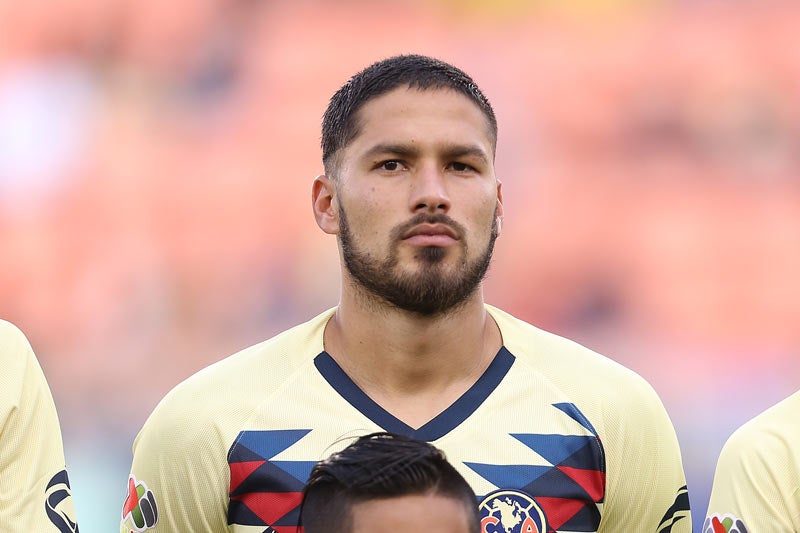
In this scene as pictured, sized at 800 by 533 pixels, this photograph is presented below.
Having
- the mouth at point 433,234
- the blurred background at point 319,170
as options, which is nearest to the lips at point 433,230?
the mouth at point 433,234

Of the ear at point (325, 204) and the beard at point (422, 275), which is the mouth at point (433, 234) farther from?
the ear at point (325, 204)

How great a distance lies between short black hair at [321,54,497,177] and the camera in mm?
3133

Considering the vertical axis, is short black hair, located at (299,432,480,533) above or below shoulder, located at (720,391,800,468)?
below

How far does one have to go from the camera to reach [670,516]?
3055 millimetres

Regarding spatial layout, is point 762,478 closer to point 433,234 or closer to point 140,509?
point 433,234

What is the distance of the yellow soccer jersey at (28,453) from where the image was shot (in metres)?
2.81

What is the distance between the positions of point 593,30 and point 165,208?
2361 millimetres

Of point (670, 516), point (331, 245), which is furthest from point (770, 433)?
point (331, 245)

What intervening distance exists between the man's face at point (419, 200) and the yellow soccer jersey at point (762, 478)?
0.73 m

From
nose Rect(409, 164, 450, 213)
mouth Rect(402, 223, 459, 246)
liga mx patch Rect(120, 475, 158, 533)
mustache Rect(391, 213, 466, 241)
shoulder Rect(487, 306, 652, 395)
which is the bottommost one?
liga mx patch Rect(120, 475, 158, 533)

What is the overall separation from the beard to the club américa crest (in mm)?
478

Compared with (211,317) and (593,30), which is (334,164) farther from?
(593,30)

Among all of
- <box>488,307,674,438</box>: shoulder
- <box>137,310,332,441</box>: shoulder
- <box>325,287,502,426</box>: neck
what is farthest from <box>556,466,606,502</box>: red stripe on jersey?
<box>137,310,332,441</box>: shoulder

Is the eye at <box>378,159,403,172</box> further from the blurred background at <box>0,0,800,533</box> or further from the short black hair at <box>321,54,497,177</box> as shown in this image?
the blurred background at <box>0,0,800,533</box>
